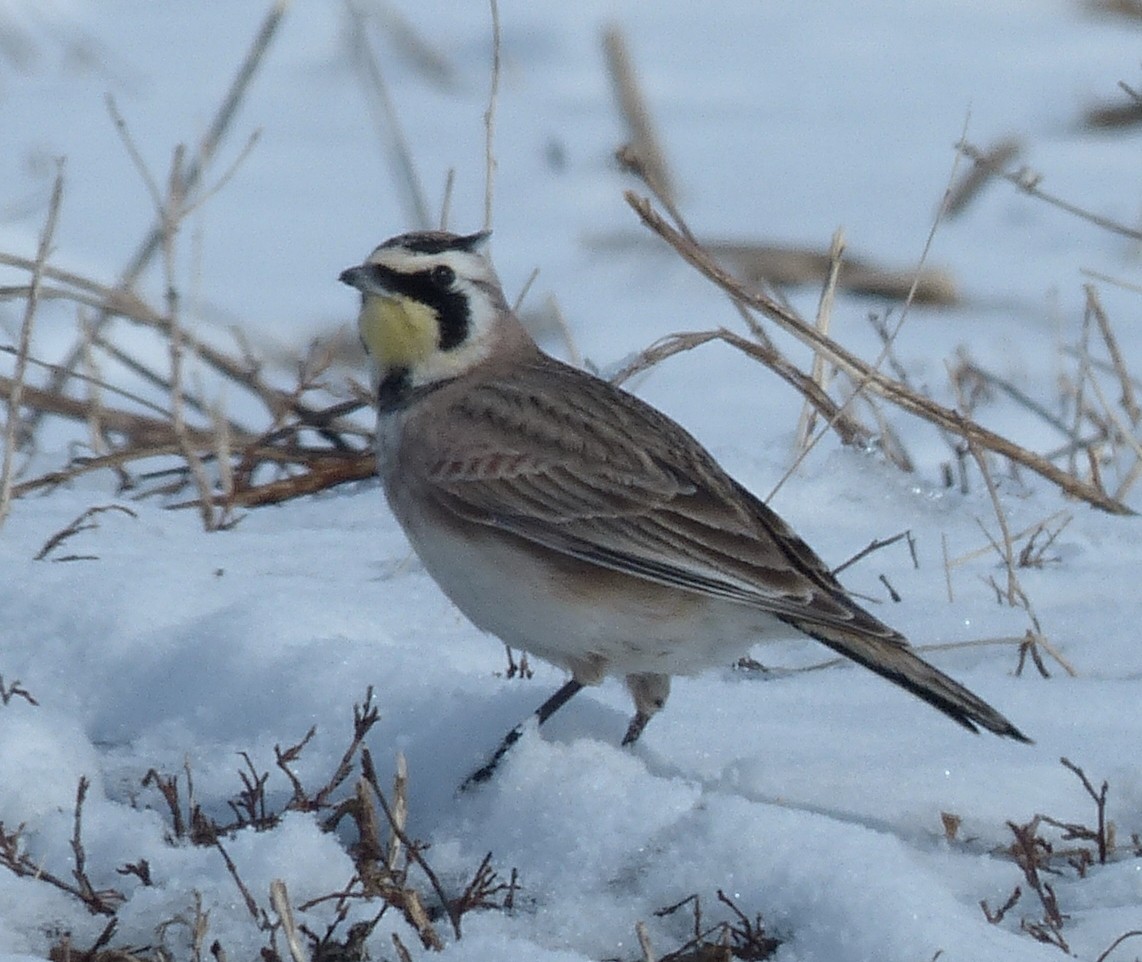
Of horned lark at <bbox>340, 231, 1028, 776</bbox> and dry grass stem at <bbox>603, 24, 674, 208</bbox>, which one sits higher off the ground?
dry grass stem at <bbox>603, 24, 674, 208</bbox>

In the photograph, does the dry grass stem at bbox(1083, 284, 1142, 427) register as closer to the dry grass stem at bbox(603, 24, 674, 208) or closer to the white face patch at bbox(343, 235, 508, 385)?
the white face patch at bbox(343, 235, 508, 385)

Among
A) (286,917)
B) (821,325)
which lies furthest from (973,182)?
(286,917)

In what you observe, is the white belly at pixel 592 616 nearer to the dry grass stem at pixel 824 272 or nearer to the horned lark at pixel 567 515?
the horned lark at pixel 567 515

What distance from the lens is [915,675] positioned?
4223 mm

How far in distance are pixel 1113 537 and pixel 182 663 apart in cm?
281

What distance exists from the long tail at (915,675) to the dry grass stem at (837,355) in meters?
1.49

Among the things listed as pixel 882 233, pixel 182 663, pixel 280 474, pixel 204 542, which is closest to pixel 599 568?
pixel 182 663

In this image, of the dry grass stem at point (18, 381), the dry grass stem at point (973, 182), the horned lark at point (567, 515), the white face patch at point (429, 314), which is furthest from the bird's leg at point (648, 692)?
the dry grass stem at point (973, 182)

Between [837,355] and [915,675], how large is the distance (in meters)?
1.78

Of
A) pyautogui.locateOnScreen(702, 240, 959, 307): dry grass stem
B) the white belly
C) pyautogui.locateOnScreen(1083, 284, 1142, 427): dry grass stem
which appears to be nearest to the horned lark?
the white belly

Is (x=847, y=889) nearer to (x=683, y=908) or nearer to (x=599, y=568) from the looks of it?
(x=683, y=908)

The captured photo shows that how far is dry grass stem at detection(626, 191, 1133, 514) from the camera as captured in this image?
18.9 feet

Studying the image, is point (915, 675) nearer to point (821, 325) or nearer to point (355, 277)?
point (355, 277)

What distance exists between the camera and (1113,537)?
619 centimetres
